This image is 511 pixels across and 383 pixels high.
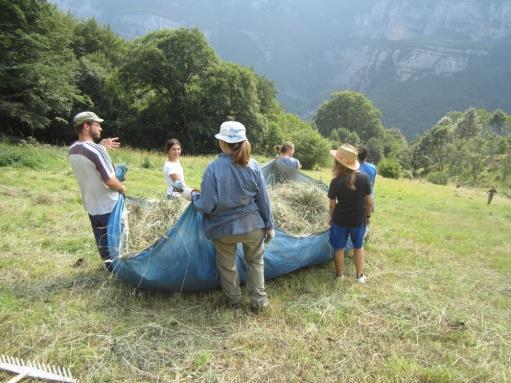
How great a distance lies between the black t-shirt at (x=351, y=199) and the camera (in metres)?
4.09

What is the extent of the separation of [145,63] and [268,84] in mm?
11853

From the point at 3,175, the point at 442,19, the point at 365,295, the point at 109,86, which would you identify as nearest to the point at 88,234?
the point at 365,295

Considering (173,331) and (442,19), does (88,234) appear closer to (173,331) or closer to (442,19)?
(173,331)

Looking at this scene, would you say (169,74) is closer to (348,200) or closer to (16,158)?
(16,158)

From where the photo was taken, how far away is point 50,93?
1611 centimetres

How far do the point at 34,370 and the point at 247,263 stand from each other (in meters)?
1.84

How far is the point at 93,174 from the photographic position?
11.6 feet

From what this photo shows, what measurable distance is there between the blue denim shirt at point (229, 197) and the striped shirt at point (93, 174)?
953mm

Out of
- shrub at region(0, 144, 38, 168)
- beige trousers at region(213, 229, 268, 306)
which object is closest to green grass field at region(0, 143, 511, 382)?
beige trousers at region(213, 229, 268, 306)

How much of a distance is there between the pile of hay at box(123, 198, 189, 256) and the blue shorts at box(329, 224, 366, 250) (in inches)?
70.5

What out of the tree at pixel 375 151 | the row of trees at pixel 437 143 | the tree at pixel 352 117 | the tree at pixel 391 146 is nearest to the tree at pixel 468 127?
the row of trees at pixel 437 143

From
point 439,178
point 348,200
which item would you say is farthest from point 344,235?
point 439,178

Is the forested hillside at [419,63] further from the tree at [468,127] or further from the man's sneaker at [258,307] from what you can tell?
the man's sneaker at [258,307]

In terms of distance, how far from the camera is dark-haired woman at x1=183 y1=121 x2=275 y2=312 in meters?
3.15
